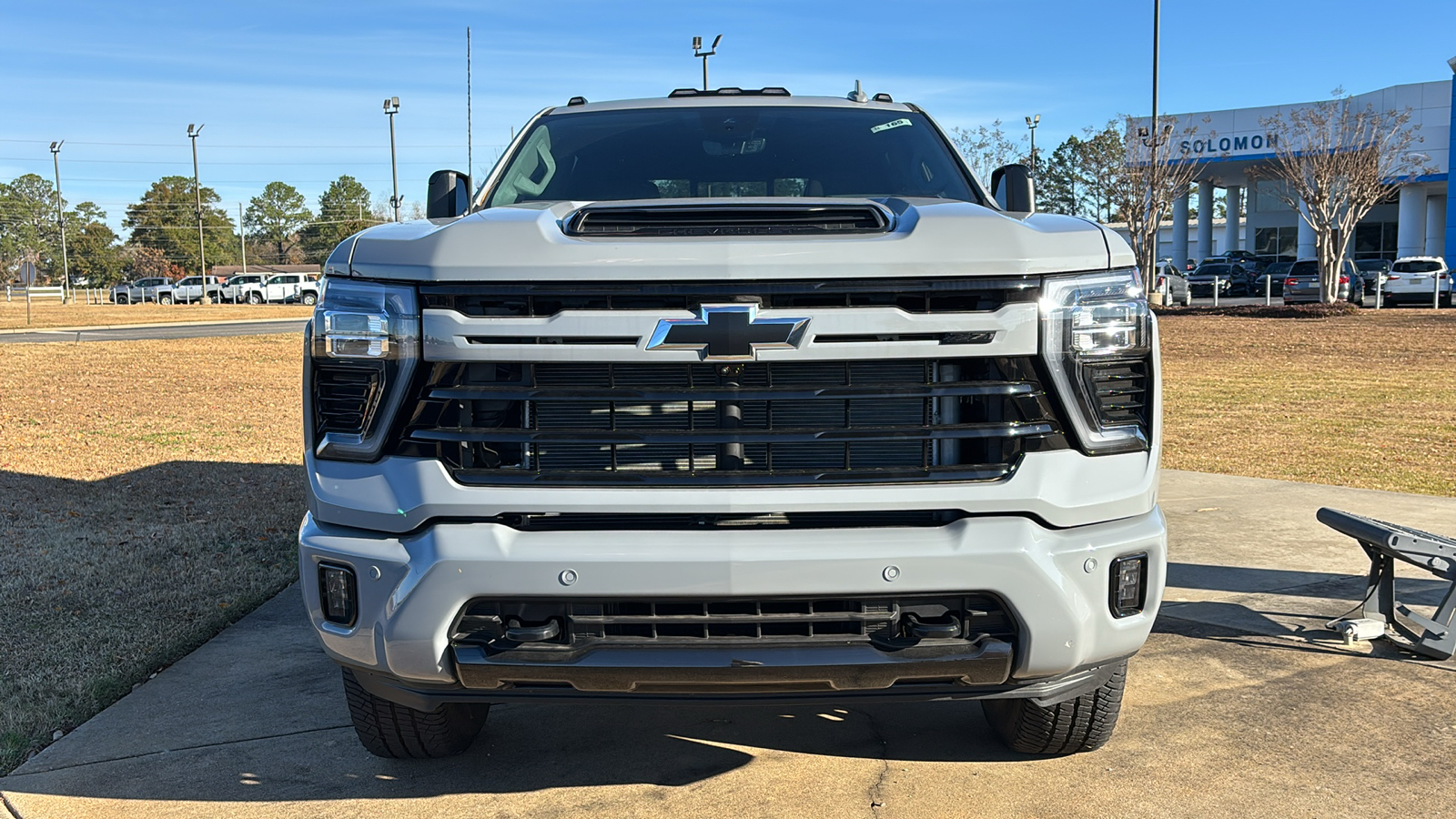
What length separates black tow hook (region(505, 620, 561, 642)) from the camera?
2.79m

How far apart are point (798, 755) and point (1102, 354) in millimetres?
1542

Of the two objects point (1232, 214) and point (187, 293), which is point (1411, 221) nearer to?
point (1232, 214)

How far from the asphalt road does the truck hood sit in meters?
24.1

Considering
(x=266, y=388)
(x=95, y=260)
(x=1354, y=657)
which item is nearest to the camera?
(x=1354, y=657)

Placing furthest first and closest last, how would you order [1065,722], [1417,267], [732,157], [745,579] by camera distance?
[1417,267], [732,157], [1065,722], [745,579]

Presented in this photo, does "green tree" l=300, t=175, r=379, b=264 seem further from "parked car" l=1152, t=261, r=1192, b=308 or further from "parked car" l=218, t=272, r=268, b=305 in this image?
"parked car" l=1152, t=261, r=1192, b=308

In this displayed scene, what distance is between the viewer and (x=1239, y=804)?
327cm

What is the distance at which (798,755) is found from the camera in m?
3.67

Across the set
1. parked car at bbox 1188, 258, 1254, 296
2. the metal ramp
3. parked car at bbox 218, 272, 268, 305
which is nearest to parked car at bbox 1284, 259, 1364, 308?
parked car at bbox 1188, 258, 1254, 296

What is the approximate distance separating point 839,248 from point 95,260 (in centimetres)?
13411

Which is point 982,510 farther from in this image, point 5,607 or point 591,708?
point 5,607

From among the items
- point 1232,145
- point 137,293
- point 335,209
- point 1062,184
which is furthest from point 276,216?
point 1232,145

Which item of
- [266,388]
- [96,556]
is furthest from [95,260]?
[96,556]

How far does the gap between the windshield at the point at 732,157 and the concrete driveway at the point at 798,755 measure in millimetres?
1765
